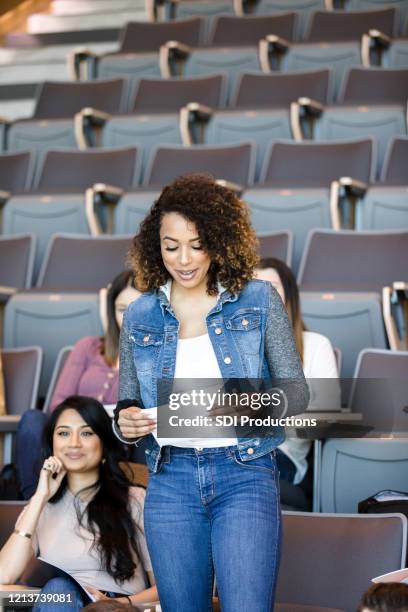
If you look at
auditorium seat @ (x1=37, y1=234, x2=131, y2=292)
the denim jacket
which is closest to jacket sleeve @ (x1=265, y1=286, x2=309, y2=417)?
the denim jacket

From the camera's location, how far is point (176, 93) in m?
3.91

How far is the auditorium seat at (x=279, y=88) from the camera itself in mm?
3715

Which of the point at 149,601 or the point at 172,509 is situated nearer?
the point at 172,509

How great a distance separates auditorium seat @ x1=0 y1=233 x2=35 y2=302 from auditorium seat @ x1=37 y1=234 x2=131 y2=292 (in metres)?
0.05

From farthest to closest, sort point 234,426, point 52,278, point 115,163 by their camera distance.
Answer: point 115,163 → point 52,278 → point 234,426

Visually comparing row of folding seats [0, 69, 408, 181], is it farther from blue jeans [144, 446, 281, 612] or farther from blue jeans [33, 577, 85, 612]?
blue jeans [144, 446, 281, 612]

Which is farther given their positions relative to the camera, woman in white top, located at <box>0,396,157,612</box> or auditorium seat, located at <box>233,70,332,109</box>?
auditorium seat, located at <box>233,70,332,109</box>

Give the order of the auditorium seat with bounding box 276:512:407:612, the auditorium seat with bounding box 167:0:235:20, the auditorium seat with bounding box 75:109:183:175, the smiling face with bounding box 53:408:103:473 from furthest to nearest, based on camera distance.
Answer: the auditorium seat with bounding box 167:0:235:20
the auditorium seat with bounding box 75:109:183:175
the smiling face with bounding box 53:408:103:473
the auditorium seat with bounding box 276:512:407:612

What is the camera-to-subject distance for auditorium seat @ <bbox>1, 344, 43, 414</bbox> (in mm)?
2416

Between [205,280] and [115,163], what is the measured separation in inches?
87.7

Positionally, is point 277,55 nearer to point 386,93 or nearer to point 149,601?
point 386,93

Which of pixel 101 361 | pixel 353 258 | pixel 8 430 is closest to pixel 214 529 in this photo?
pixel 8 430

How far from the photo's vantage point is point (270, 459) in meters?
1.22

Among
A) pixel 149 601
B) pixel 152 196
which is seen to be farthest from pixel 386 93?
pixel 149 601
